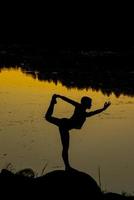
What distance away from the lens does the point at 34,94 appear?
35.6 meters

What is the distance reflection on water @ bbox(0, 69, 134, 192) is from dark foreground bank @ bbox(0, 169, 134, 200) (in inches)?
224

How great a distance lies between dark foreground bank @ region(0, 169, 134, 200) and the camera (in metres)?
12.6

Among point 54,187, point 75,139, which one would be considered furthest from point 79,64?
point 54,187

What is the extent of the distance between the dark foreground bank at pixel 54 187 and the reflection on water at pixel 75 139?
224 inches

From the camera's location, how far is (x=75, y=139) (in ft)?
81.0

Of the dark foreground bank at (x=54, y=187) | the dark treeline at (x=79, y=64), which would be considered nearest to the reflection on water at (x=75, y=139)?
the dark treeline at (x=79, y=64)

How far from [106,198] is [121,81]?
26.9 metres

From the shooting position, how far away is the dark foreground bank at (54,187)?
12586 mm

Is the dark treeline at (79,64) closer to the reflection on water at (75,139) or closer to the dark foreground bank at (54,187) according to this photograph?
the reflection on water at (75,139)

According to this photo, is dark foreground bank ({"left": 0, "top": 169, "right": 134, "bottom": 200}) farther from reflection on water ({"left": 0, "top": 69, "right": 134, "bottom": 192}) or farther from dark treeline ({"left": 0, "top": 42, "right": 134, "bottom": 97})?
dark treeline ({"left": 0, "top": 42, "right": 134, "bottom": 97})

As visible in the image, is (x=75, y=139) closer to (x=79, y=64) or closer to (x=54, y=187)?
(x=54, y=187)

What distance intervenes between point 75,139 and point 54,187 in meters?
12.1

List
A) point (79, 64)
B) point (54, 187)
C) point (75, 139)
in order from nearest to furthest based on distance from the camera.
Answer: point (54, 187), point (75, 139), point (79, 64)

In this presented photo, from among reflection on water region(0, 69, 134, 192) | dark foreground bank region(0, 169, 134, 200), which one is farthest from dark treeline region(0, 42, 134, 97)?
dark foreground bank region(0, 169, 134, 200)
